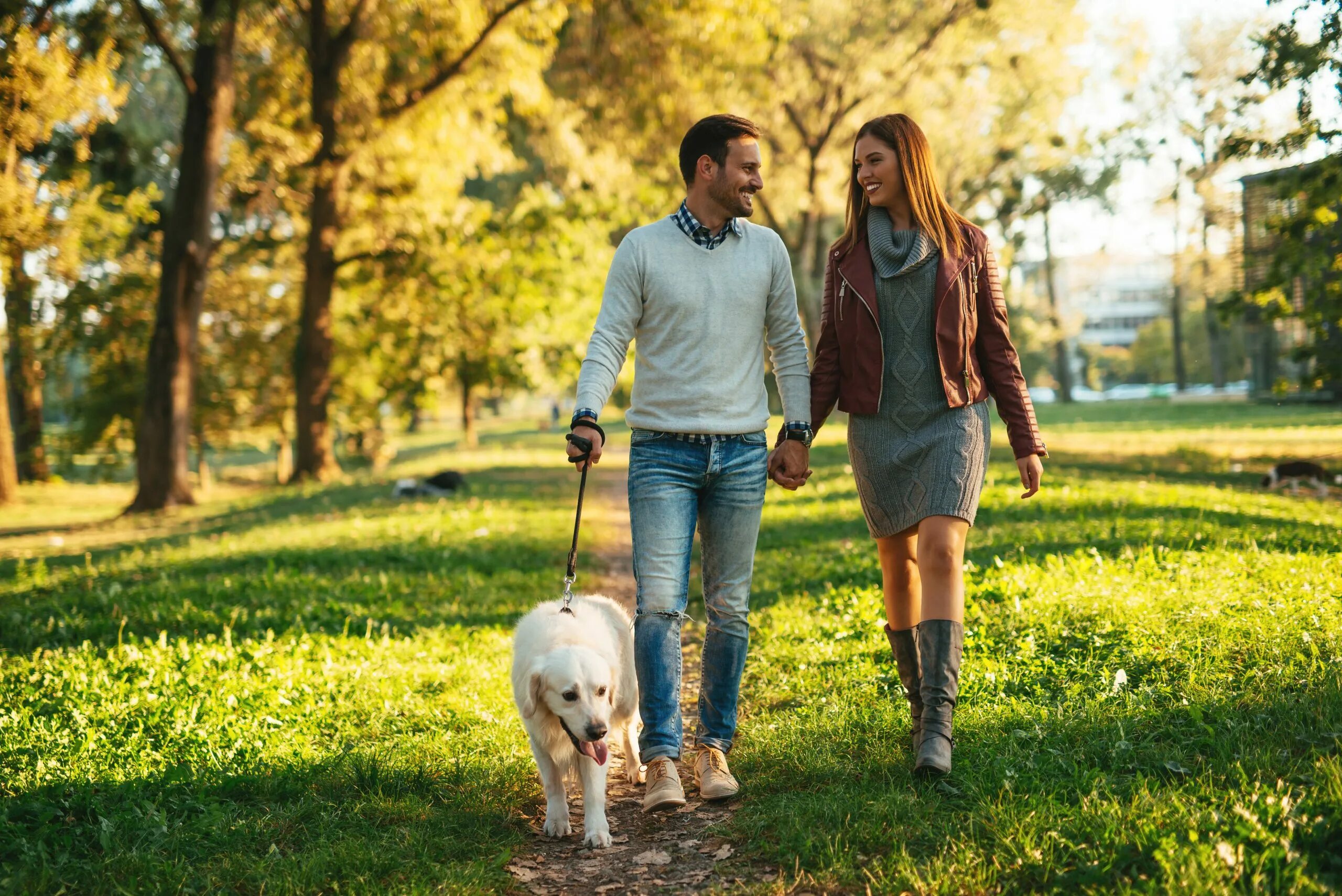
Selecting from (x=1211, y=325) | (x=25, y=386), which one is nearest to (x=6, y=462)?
(x=25, y=386)

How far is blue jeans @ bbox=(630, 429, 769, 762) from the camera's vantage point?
430 cm

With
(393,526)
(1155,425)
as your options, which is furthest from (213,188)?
(1155,425)

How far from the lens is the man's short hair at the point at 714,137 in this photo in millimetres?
4281

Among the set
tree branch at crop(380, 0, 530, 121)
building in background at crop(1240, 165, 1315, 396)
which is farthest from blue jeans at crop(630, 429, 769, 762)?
tree branch at crop(380, 0, 530, 121)

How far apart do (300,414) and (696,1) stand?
1198 centimetres

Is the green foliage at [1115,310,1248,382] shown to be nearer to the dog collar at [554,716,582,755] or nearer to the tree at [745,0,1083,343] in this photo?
the tree at [745,0,1083,343]

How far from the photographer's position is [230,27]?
16.5 meters

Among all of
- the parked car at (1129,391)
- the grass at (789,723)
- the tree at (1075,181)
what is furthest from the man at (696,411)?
the parked car at (1129,391)

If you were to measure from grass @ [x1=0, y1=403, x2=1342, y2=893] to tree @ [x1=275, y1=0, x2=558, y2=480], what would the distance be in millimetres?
11223

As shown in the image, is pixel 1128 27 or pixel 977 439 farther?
pixel 1128 27

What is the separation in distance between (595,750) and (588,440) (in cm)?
120

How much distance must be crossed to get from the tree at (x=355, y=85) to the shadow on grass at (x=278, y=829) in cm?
1514

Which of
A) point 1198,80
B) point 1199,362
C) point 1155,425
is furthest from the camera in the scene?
point 1199,362

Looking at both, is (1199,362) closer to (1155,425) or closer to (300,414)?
(1155,425)
